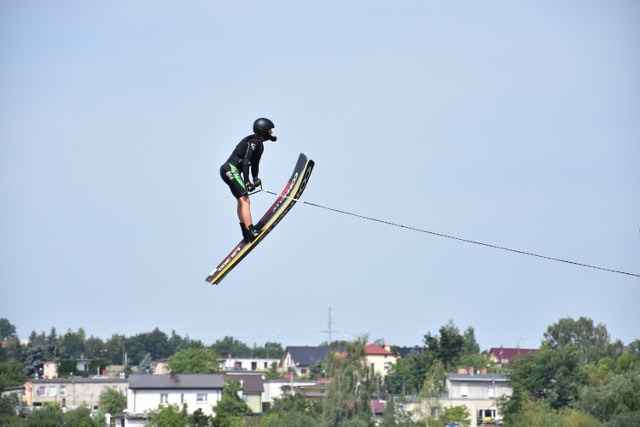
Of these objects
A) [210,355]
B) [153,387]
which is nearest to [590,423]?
[153,387]

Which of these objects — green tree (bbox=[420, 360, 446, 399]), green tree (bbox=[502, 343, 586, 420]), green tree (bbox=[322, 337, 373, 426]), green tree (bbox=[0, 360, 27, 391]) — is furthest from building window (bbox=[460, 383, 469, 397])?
green tree (bbox=[0, 360, 27, 391])

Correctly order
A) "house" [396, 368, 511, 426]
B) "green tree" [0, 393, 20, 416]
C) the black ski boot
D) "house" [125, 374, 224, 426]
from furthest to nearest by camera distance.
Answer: "house" [396, 368, 511, 426], "house" [125, 374, 224, 426], "green tree" [0, 393, 20, 416], the black ski boot

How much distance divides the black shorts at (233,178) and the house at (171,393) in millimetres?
73489

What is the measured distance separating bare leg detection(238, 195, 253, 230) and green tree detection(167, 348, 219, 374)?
374 ft

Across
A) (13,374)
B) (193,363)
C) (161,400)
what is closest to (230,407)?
(161,400)

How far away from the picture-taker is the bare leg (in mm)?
19078

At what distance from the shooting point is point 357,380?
7688 cm

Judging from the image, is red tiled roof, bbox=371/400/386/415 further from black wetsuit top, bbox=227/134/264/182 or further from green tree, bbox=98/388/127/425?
black wetsuit top, bbox=227/134/264/182

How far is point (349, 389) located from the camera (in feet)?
247

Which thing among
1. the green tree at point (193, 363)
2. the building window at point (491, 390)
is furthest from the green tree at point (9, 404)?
the green tree at point (193, 363)

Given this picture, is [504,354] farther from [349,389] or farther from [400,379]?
[349,389]

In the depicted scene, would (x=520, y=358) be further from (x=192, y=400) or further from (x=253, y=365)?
(x=253, y=365)

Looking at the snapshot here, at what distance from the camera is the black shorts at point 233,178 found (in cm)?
1875

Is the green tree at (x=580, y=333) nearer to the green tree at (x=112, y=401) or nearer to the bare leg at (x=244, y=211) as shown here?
the green tree at (x=112, y=401)
